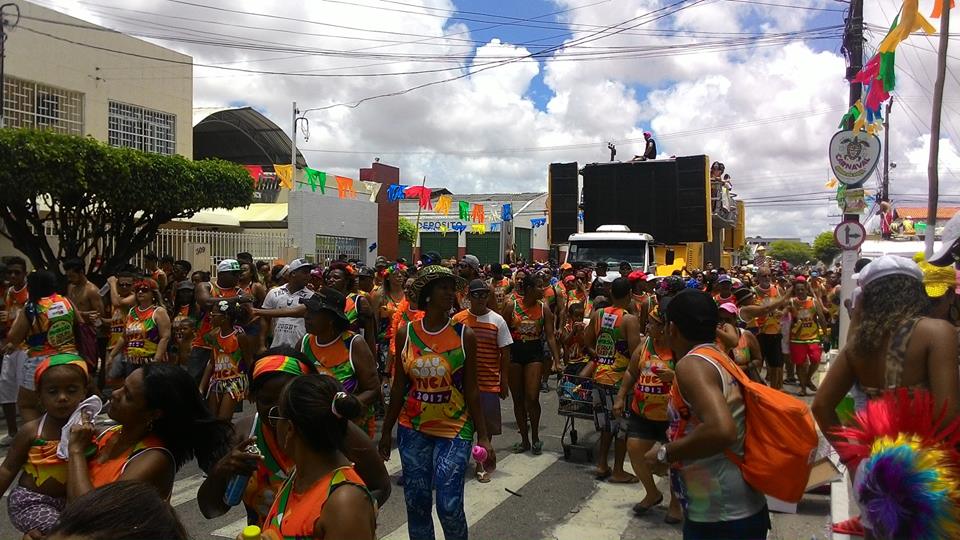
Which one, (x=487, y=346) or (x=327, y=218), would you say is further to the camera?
(x=327, y=218)

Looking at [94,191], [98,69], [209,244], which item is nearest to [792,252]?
[209,244]

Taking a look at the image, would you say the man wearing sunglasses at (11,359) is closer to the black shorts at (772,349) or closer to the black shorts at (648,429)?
the black shorts at (648,429)

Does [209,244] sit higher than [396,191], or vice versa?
[396,191]

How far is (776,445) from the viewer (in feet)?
8.74

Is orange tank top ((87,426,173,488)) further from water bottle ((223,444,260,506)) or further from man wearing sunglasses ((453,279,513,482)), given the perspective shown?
man wearing sunglasses ((453,279,513,482))

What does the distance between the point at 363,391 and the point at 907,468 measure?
2971 mm

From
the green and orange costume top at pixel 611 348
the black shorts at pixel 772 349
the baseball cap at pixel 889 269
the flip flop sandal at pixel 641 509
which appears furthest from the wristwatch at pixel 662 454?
the black shorts at pixel 772 349

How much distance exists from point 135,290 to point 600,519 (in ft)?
18.5

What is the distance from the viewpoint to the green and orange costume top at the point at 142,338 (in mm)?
7438

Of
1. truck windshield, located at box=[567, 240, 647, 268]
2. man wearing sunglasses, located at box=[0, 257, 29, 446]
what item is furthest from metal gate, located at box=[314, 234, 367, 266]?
man wearing sunglasses, located at box=[0, 257, 29, 446]

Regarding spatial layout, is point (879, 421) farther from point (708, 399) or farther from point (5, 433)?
point (5, 433)

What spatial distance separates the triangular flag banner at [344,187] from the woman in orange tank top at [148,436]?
77.7 ft

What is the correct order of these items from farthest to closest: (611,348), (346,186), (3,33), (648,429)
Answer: (346,186) < (3,33) < (611,348) < (648,429)

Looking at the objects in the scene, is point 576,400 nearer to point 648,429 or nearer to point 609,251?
point 648,429
